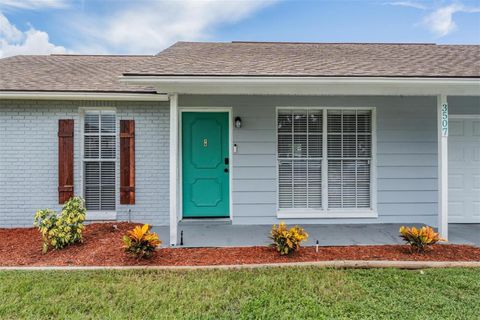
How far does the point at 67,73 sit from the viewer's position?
6168 mm

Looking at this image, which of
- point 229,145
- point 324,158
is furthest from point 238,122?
point 324,158

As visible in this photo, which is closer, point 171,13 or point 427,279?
point 427,279

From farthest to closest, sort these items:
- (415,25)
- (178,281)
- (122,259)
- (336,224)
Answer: (415,25) < (336,224) < (122,259) < (178,281)

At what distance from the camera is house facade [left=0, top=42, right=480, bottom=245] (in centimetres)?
557

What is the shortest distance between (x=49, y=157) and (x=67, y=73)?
1875 millimetres

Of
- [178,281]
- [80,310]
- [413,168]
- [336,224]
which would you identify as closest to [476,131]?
[413,168]

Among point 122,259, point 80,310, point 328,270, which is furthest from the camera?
point 122,259

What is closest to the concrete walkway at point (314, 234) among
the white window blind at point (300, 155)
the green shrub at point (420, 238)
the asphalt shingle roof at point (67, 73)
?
the green shrub at point (420, 238)

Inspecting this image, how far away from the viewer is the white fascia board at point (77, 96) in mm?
5266

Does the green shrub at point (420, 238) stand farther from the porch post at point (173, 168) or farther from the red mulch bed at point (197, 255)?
the porch post at point (173, 168)

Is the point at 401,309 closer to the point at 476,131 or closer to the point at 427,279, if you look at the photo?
the point at 427,279

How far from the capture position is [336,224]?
18.5 ft

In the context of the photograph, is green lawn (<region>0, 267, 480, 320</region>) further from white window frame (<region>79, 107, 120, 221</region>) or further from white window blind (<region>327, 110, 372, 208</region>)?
white window blind (<region>327, 110, 372, 208</region>)

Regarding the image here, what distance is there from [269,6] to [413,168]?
687cm
